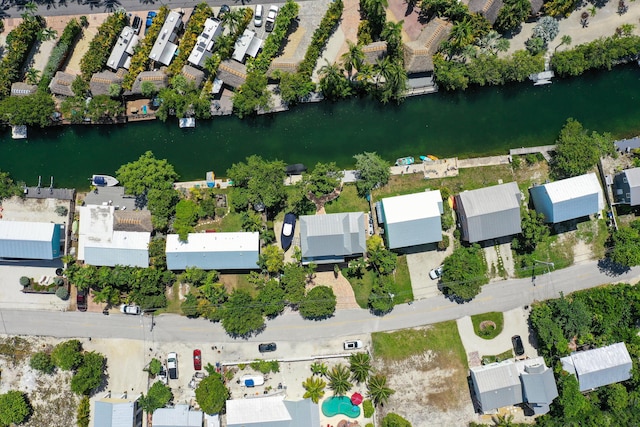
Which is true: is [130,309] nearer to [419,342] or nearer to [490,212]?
[419,342]

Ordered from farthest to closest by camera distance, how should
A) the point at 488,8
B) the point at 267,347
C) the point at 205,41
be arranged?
the point at 267,347, the point at 205,41, the point at 488,8

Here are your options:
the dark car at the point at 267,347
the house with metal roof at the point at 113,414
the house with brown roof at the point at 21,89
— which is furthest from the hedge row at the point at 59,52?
the dark car at the point at 267,347

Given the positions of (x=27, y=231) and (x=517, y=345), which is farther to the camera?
(x=517, y=345)

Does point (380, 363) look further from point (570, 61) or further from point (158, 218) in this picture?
point (570, 61)

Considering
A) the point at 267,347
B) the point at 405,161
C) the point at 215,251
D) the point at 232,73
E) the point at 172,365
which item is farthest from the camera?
the point at 405,161

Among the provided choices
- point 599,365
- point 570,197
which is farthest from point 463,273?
point 599,365

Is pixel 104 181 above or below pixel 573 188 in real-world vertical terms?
above

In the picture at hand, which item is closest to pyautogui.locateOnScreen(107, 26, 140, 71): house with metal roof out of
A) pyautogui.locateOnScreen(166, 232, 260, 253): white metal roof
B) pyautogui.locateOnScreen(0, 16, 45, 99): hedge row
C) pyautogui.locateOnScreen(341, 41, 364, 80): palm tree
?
pyautogui.locateOnScreen(0, 16, 45, 99): hedge row

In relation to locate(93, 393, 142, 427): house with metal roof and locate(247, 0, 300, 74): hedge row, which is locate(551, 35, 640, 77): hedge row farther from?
locate(93, 393, 142, 427): house with metal roof

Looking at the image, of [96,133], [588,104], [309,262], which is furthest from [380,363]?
[96,133]
